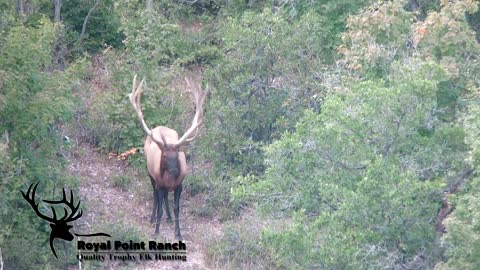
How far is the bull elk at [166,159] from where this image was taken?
53.4ft

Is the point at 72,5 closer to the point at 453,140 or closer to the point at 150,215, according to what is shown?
the point at 150,215

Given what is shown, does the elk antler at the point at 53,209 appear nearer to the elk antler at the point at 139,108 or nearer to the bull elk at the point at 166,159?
the bull elk at the point at 166,159

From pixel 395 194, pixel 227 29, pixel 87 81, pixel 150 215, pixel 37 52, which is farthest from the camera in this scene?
pixel 87 81

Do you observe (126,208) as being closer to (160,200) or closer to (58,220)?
(160,200)

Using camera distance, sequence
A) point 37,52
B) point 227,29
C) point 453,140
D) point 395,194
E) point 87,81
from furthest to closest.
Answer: point 87,81 → point 227,29 → point 37,52 → point 453,140 → point 395,194

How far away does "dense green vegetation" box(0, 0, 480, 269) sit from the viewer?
13023 mm

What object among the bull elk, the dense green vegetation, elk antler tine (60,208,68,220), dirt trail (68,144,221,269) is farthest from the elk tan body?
elk antler tine (60,208,68,220)

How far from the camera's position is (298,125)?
45.5 ft

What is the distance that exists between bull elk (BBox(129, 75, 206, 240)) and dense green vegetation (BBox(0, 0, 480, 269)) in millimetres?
928

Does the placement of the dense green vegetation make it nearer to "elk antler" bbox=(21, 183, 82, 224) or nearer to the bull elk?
"elk antler" bbox=(21, 183, 82, 224)

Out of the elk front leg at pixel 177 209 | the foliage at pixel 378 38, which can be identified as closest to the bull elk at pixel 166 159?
the elk front leg at pixel 177 209

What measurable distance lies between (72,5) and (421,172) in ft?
35.1

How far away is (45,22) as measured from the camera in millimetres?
16078

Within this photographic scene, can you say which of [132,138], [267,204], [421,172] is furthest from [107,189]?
[421,172]
